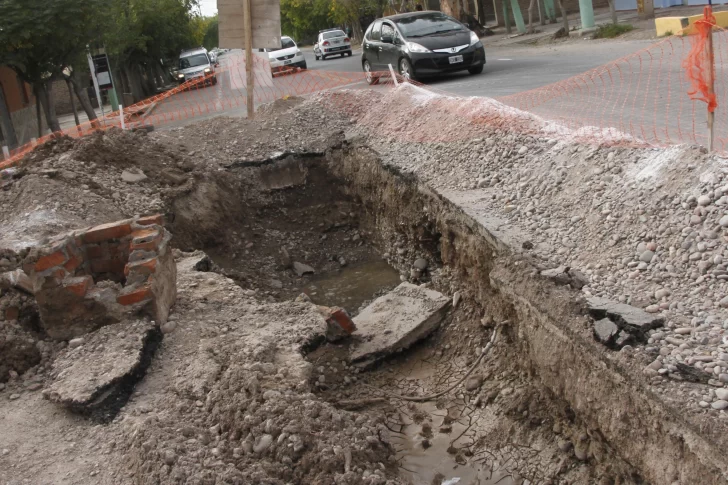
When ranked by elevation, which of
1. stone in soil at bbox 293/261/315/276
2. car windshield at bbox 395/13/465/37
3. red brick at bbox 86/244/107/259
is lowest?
stone in soil at bbox 293/261/315/276

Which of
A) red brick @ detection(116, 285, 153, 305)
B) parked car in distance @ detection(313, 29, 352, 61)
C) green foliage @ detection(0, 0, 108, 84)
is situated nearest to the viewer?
red brick @ detection(116, 285, 153, 305)

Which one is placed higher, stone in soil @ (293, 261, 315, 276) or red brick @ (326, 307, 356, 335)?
red brick @ (326, 307, 356, 335)

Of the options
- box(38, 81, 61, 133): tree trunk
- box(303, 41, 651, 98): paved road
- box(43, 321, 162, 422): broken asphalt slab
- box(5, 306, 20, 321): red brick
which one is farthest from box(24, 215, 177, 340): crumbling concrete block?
box(38, 81, 61, 133): tree trunk

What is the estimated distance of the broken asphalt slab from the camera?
4.63 meters

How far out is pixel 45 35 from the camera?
16.0 m

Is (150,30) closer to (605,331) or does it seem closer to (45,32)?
(45,32)

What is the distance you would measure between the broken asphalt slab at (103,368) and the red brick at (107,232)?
959 millimetres

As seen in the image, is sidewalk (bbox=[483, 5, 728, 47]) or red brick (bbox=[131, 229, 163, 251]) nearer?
red brick (bbox=[131, 229, 163, 251])

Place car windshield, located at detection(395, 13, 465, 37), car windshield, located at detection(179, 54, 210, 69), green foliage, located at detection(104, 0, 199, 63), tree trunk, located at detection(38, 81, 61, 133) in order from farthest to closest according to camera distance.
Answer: car windshield, located at detection(179, 54, 210, 69) → green foliage, located at detection(104, 0, 199, 63) → tree trunk, located at detection(38, 81, 61, 133) → car windshield, located at detection(395, 13, 465, 37)

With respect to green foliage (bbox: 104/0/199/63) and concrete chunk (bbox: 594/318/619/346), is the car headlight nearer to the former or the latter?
green foliage (bbox: 104/0/199/63)

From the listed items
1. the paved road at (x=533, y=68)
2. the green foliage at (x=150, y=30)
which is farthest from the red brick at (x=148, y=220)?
the green foliage at (x=150, y=30)

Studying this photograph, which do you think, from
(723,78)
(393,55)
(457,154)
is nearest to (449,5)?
(393,55)

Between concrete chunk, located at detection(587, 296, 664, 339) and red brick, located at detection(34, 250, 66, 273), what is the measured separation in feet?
12.9

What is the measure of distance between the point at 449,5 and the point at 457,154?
2167cm
